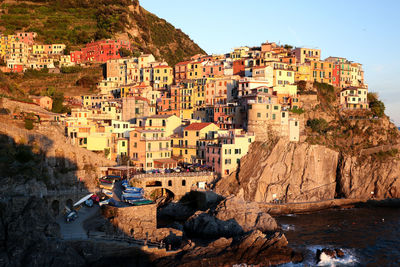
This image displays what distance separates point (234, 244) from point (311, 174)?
27.0 m

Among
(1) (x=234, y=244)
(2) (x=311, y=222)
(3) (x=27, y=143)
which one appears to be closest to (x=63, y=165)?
(3) (x=27, y=143)

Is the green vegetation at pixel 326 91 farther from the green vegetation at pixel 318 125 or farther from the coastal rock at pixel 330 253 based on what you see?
the coastal rock at pixel 330 253

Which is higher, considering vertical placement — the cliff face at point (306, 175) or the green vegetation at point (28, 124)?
the green vegetation at point (28, 124)

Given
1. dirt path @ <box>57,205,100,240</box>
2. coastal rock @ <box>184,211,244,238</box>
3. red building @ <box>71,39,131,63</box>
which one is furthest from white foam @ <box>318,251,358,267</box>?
red building @ <box>71,39,131,63</box>

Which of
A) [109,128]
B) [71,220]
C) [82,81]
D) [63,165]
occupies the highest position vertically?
[82,81]

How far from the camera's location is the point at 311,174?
64.2 m

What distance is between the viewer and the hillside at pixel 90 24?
116 m

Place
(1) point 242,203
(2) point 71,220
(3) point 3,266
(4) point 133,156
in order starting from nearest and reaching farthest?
(3) point 3,266, (2) point 71,220, (1) point 242,203, (4) point 133,156

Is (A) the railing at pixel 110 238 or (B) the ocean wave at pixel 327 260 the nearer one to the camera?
(A) the railing at pixel 110 238

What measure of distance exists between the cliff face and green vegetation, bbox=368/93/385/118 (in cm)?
1152

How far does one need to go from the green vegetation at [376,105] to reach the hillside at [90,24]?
191 ft

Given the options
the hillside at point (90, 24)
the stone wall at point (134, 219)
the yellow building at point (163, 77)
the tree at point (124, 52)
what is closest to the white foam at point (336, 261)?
the stone wall at point (134, 219)

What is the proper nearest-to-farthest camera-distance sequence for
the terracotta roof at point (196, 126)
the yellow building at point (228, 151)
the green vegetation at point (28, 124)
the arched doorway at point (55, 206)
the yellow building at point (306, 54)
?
the arched doorway at point (55, 206), the green vegetation at point (28, 124), the yellow building at point (228, 151), the terracotta roof at point (196, 126), the yellow building at point (306, 54)

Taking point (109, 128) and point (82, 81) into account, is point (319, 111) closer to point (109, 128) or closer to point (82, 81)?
point (109, 128)
